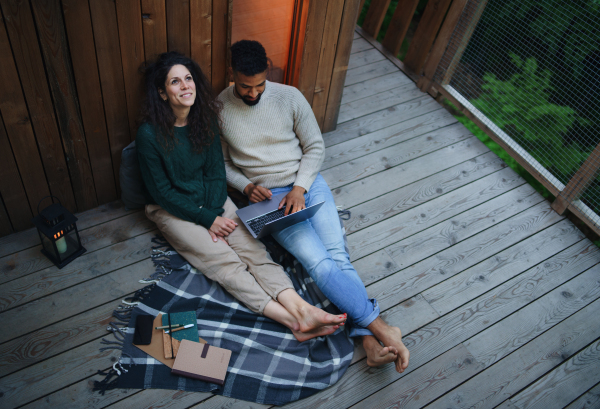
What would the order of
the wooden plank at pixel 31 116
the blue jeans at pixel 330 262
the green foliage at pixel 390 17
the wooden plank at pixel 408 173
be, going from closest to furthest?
the wooden plank at pixel 31 116, the blue jeans at pixel 330 262, the wooden plank at pixel 408 173, the green foliage at pixel 390 17

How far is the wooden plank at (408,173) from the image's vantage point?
2971 mm

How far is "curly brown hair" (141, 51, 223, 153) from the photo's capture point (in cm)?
212

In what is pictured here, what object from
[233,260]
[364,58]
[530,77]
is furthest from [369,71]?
[233,260]

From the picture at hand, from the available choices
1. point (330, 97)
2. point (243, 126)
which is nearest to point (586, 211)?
point (330, 97)

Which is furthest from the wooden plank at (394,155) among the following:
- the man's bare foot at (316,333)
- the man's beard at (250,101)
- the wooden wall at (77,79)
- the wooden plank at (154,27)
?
the wooden plank at (154,27)

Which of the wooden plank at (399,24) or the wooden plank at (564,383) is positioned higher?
the wooden plank at (399,24)

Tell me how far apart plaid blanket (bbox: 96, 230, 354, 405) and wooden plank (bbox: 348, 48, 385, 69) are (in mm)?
2148

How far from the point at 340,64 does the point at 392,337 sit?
1.70m

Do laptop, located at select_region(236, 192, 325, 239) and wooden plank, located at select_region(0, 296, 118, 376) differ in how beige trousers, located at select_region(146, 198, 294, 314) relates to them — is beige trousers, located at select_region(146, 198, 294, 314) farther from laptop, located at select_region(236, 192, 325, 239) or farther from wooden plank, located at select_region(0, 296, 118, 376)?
wooden plank, located at select_region(0, 296, 118, 376)

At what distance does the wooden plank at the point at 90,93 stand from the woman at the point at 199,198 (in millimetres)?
256

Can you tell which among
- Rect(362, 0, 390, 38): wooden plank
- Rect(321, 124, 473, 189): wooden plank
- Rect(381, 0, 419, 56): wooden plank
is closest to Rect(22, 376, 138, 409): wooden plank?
Rect(321, 124, 473, 189): wooden plank

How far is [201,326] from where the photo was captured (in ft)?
7.17

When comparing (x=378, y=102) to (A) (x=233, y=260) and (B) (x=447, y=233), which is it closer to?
(B) (x=447, y=233)

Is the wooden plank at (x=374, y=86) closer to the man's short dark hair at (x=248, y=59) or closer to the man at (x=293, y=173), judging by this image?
the man at (x=293, y=173)
